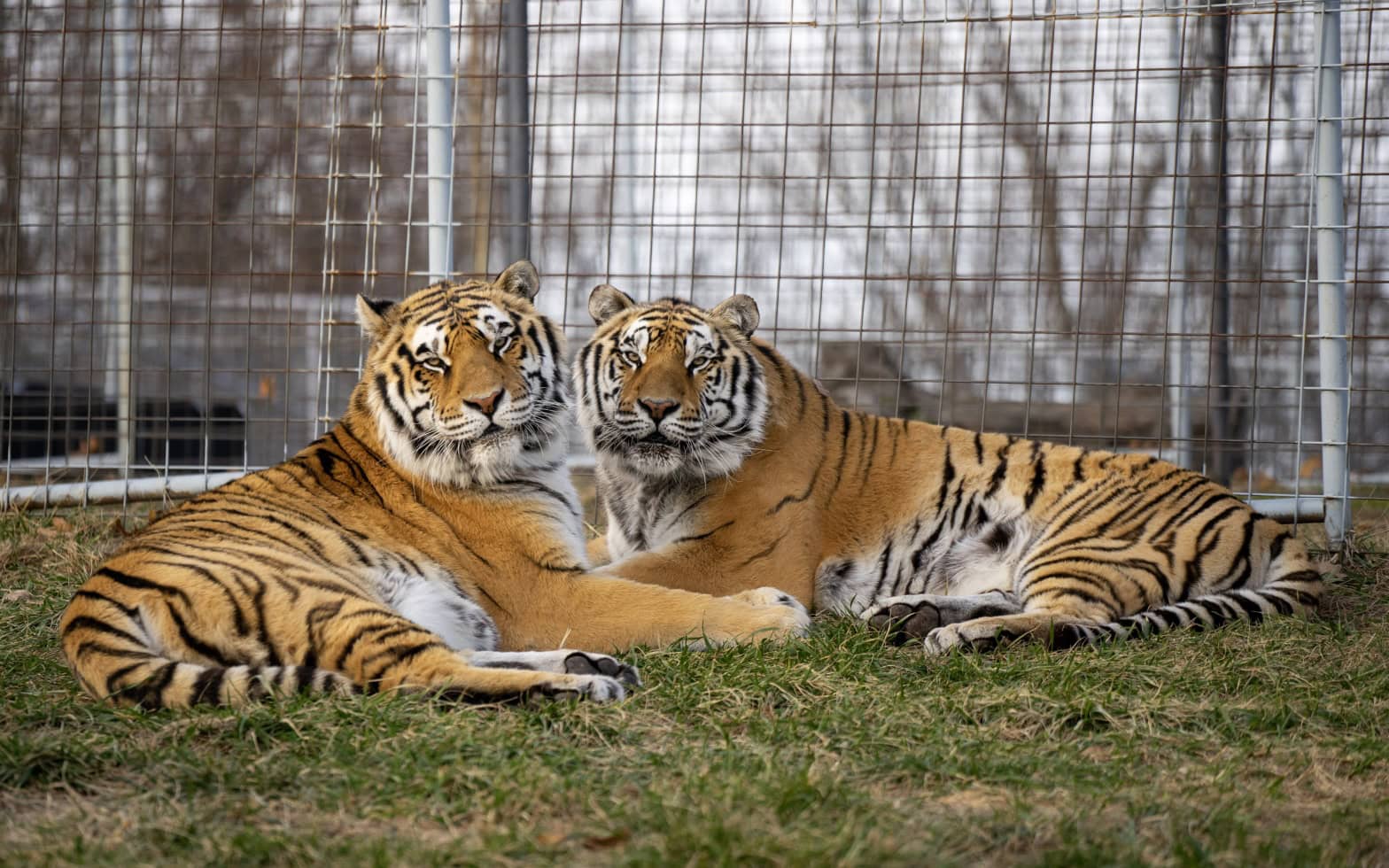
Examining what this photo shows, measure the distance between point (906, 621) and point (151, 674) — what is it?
195 cm

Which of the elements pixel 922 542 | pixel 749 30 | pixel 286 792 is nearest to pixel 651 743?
pixel 286 792

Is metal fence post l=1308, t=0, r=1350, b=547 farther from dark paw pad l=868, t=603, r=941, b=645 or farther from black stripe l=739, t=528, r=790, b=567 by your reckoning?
black stripe l=739, t=528, r=790, b=567

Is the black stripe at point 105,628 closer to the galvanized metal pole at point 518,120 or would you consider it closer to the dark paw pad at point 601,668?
the dark paw pad at point 601,668

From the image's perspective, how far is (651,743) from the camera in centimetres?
255

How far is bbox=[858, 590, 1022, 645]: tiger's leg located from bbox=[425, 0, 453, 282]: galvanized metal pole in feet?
7.65

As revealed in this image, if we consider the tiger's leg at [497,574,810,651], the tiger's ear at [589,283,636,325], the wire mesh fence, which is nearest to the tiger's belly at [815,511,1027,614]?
the tiger's leg at [497,574,810,651]

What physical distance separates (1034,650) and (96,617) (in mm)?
2164

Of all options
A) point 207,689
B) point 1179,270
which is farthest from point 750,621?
point 1179,270

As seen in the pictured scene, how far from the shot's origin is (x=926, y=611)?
3.68m

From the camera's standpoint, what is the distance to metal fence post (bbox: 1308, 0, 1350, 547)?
4895 millimetres

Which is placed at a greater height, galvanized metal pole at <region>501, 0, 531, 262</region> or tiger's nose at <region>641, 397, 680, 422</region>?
galvanized metal pole at <region>501, 0, 531, 262</region>

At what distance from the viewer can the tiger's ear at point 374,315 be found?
3689 millimetres

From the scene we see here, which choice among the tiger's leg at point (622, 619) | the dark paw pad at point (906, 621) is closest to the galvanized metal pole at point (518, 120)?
the tiger's leg at point (622, 619)

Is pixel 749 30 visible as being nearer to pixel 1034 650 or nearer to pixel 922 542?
pixel 922 542
